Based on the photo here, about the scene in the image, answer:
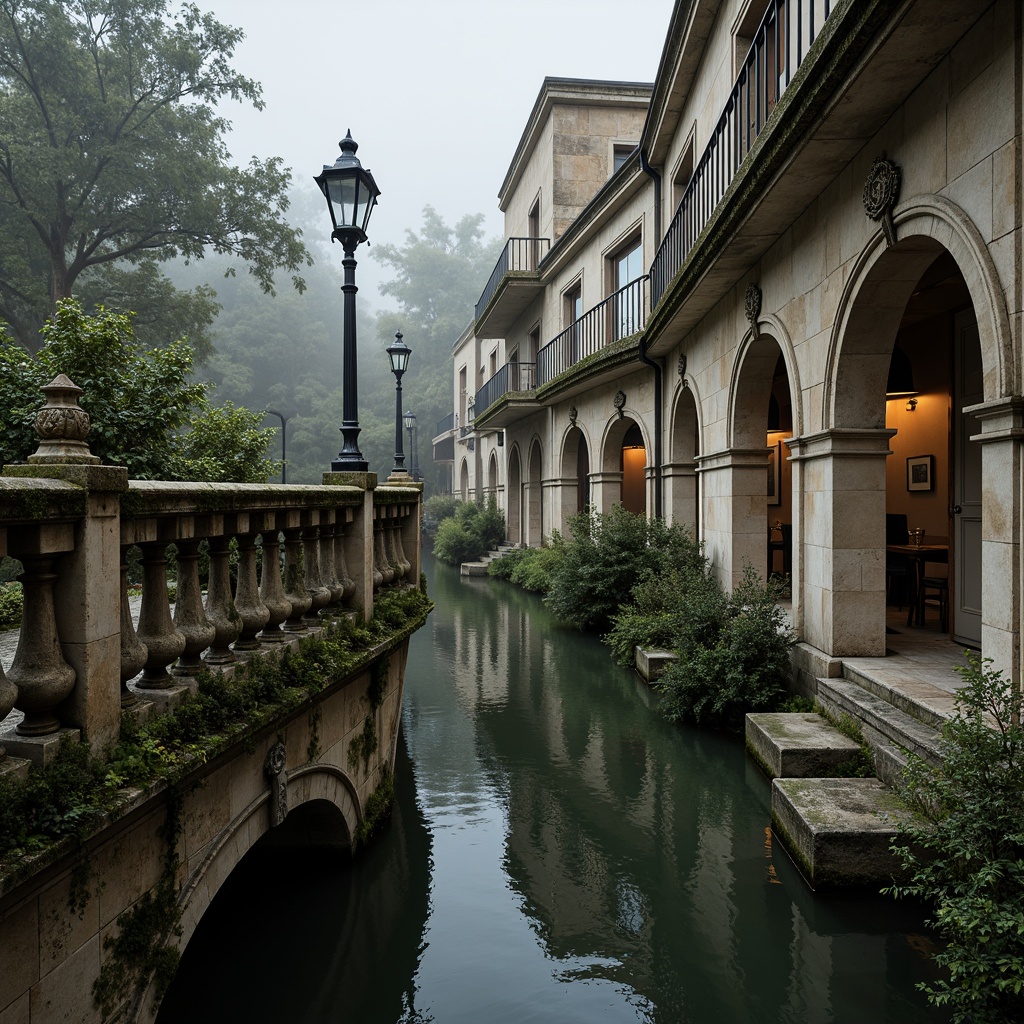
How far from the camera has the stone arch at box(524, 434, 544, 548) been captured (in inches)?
971

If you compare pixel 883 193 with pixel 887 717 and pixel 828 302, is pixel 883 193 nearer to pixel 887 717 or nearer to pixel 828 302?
pixel 828 302

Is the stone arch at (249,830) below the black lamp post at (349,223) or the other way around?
below

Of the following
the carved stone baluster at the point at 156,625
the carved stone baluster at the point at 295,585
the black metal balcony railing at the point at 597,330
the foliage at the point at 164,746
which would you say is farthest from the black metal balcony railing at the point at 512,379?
the carved stone baluster at the point at 156,625

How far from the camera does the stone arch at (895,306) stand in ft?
14.2

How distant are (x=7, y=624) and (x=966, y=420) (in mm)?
8166

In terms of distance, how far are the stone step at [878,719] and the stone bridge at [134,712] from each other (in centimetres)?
334

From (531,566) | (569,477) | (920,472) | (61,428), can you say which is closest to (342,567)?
(61,428)

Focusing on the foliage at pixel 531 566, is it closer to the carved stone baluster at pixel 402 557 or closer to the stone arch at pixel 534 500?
the stone arch at pixel 534 500

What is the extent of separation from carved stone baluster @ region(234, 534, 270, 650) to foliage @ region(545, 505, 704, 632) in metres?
8.89

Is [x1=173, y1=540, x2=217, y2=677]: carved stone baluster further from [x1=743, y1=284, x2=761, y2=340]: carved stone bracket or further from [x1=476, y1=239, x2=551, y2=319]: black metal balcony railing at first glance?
[x1=476, y1=239, x2=551, y2=319]: black metal balcony railing

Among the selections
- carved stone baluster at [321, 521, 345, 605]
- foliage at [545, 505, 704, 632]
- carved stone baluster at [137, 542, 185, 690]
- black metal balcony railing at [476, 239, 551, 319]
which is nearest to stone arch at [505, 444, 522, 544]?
black metal balcony railing at [476, 239, 551, 319]

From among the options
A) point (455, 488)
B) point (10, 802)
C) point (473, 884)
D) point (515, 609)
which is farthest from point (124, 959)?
point (455, 488)

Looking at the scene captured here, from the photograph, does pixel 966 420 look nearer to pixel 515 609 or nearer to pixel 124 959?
pixel 124 959

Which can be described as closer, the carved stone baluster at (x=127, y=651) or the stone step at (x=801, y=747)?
the carved stone baluster at (x=127, y=651)
